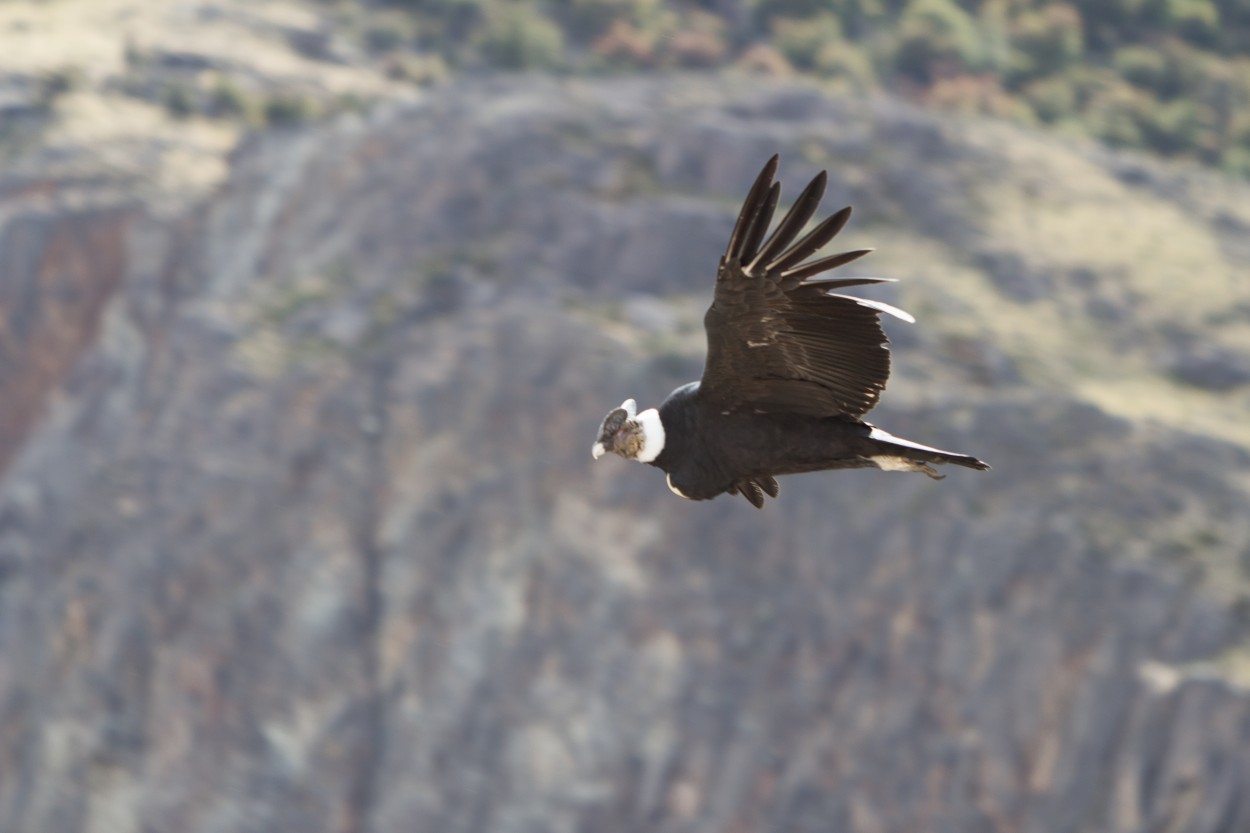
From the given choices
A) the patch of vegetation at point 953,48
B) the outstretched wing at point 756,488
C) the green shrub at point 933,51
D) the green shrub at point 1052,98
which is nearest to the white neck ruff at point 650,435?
the outstretched wing at point 756,488

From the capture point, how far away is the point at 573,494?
128 ft

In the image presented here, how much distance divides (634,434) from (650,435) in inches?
4.0

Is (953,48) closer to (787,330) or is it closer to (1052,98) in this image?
(1052,98)

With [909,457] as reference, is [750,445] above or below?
below

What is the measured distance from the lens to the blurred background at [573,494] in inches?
1377

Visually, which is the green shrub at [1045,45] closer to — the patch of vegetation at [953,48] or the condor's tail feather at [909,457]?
→ the patch of vegetation at [953,48]

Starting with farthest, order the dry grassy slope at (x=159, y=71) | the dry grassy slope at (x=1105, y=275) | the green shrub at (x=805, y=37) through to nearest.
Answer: the green shrub at (x=805, y=37)
the dry grassy slope at (x=159, y=71)
the dry grassy slope at (x=1105, y=275)

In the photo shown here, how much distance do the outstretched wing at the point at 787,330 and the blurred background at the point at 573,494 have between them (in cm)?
2357

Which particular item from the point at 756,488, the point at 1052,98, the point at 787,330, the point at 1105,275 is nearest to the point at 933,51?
the point at 1052,98

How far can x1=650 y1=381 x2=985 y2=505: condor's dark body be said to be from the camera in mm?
11273

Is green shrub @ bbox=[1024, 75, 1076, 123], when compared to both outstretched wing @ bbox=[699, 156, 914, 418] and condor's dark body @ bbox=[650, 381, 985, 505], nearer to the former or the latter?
condor's dark body @ bbox=[650, 381, 985, 505]

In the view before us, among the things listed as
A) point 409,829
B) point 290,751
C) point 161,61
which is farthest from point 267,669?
point 161,61

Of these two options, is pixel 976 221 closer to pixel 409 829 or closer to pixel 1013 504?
pixel 1013 504

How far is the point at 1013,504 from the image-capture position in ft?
119
